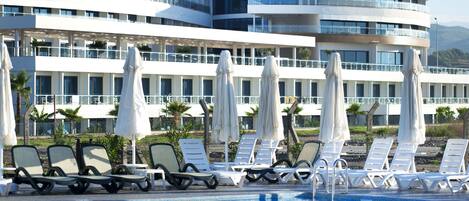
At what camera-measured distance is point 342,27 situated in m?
84.6

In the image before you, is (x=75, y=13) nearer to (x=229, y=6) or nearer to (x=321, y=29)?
(x=321, y=29)

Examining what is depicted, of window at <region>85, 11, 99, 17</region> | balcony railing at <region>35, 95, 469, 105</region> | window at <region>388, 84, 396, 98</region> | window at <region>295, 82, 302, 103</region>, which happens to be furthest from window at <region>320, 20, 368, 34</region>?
window at <region>85, 11, 99, 17</region>

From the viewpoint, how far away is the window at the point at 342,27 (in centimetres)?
8419

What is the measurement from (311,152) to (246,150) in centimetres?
175

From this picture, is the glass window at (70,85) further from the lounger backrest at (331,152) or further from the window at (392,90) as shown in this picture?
the lounger backrest at (331,152)

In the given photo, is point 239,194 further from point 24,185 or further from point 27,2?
point 27,2

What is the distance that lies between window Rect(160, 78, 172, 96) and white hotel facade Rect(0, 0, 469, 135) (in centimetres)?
6

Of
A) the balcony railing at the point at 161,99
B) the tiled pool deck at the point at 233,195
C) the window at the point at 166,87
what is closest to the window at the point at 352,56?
the balcony railing at the point at 161,99

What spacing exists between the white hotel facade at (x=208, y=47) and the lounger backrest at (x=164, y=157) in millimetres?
30791

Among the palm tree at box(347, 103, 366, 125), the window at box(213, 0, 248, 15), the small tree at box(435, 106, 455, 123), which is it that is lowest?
the small tree at box(435, 106, 455, 123)

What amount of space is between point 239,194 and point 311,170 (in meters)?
3.14

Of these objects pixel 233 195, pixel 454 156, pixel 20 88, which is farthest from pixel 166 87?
pixel 233 195

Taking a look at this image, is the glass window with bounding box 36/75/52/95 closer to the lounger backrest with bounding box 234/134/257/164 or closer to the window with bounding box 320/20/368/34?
the lounger backrest with bounding box 234/134/257/164

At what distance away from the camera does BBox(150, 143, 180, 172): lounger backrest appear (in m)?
24.6
